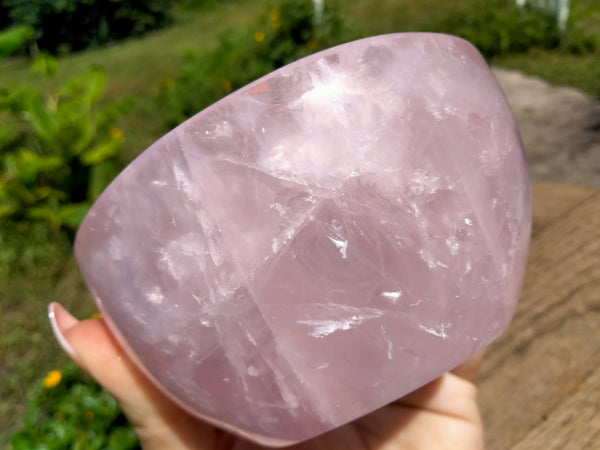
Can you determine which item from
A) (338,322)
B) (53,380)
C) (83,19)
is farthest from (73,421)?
(83,19)

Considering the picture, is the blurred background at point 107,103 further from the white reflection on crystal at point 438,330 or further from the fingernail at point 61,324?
the white reflection on crystal at point 438,330

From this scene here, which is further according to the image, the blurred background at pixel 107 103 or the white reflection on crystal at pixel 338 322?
the blurred background at pixel 107 103

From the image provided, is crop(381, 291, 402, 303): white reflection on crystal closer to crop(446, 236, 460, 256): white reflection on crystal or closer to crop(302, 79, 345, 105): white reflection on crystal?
crop(446, 236, 460, 256): white reflection on crystal

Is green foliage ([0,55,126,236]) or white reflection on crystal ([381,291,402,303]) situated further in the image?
green foliage ([0,55,126,236])

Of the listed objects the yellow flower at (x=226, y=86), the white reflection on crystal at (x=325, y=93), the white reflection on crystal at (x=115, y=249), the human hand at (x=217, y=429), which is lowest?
the yellow flower at (x=226, y=86)

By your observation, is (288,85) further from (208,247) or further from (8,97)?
(8,97)

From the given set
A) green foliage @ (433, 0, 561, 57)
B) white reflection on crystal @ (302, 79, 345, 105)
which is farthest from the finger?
green foliage @ (433, 0, 561, 57)

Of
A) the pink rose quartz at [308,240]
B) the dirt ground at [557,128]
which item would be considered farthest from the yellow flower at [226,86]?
the pink rose quartz at [308,240]
